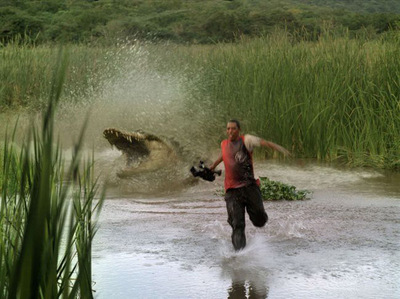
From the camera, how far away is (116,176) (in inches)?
505

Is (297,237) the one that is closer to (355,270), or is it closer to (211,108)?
(355,270)

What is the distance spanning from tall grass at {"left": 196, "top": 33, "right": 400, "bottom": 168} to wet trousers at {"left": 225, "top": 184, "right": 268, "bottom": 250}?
6261mm

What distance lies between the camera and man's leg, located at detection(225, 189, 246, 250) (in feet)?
23.9

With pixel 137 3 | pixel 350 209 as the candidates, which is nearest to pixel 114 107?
pixel 350 209

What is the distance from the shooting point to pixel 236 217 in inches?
287

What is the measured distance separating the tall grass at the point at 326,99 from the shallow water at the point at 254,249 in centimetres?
246

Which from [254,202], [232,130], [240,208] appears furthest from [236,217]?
[232,130]

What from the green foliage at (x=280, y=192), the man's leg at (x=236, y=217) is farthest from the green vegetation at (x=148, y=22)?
the man's leg at (x=236, y=217)

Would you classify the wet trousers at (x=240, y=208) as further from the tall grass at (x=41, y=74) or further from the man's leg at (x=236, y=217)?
the tall grass at (x=41, y=74)

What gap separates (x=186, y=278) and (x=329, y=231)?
2441mm

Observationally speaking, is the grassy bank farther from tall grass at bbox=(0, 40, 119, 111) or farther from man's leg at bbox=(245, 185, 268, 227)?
man's leg at bbox=(245, 185, 268, 227)

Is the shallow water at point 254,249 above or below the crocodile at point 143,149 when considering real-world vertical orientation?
above

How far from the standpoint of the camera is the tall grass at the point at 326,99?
13703 millimetres

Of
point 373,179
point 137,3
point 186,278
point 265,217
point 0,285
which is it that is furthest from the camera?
point 137,3
